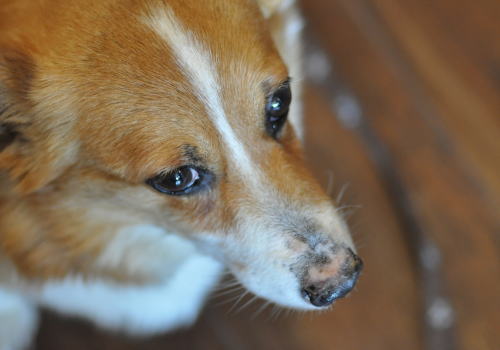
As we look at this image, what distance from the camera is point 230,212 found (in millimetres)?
1146

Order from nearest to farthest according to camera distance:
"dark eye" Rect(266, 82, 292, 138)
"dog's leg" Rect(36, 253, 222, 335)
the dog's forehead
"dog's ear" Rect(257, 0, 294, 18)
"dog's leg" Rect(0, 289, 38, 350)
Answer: the dog's forehead
"dark eye" Rect(266, 82, 292, 138)
"dog's ear" Rect(257, 0, 294, 18)
"dog's leg" Rect(36, 253, 222, 335)
"dog's leg" Rect(0, 289, 38, 350)

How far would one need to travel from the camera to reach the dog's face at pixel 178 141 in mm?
1034

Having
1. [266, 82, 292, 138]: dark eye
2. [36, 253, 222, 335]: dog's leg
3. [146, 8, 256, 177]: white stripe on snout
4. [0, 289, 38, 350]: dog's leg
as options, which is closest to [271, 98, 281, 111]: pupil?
[266, 82, 292, 138]: dark eye

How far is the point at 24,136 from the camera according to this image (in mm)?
1104

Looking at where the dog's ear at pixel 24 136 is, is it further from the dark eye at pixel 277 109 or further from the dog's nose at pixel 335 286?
the dog's nose at pixel 335 286

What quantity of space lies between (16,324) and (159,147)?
895mm

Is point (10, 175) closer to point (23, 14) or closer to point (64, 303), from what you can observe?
point (23, 14)

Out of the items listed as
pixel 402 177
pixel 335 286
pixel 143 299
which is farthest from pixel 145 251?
pixel 402 177

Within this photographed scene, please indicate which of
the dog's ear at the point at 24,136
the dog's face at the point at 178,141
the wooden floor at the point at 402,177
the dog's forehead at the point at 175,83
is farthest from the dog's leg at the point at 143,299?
the dog's forehead at the point at 175,83

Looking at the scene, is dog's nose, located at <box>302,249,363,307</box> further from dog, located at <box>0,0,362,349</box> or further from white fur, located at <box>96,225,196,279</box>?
white fur, located at <box>96,225,196,279</box>

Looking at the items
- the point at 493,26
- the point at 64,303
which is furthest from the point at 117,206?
the point at 493,26

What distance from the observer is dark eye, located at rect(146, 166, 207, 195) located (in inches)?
42.8

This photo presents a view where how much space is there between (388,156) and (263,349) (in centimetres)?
68

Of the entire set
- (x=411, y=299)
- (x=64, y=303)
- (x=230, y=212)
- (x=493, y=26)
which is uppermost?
(x=493, y=26)
